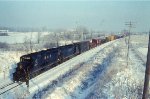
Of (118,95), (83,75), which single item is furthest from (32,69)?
(118,95)

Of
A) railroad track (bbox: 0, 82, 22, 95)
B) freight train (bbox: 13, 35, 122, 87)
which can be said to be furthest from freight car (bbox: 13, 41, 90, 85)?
railroad track (bbox: 0, 82, 22, 95)

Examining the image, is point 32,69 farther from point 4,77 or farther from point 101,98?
point 101,98

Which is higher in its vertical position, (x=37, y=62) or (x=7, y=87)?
(x=37, y=62)

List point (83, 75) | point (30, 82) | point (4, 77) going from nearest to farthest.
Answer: point (30, 82) < point (4, 77) < point (83, 75)

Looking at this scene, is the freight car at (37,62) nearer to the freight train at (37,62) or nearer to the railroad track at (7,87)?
the freight train at (37,62)

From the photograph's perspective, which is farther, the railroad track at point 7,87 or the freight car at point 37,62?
the freight car at point 37,62

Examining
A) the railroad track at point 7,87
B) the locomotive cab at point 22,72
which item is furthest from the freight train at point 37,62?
the railroad track at point 7,87

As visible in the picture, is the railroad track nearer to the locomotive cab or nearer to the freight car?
the locomotive cab

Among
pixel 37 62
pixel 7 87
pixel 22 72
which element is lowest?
pixel 7 87

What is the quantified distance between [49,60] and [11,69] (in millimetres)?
6231

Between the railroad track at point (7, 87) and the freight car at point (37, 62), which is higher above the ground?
the freight car at point (37, 62)

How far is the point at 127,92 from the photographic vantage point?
2623cm

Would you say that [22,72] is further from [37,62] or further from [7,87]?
[37,62]

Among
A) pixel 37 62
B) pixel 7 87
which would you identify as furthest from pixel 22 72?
pixel 37 62
